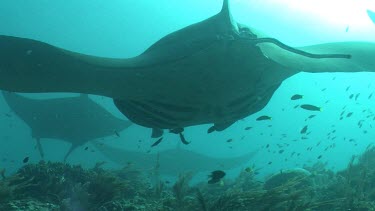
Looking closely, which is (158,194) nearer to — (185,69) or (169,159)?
(185,69)

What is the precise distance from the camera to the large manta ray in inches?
153

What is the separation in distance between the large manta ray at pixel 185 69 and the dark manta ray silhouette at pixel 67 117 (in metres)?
12.8

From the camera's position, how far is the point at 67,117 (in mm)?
18219

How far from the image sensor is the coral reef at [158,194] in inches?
241

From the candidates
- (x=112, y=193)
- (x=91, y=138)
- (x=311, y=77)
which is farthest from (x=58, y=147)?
(x=112, y=193)

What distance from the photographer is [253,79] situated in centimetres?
463

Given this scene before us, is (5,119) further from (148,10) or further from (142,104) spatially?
(142,104)

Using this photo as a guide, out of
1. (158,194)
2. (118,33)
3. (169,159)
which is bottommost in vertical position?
(158,194)

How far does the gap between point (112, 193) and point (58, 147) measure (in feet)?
139

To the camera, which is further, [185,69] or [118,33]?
[118,33]

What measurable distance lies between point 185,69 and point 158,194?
415 cm

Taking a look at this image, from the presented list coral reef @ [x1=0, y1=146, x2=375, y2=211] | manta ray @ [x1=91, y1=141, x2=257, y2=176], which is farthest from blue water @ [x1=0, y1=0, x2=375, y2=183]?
coral reef @ [x1=0, y1=146, x2=375, y2=211]

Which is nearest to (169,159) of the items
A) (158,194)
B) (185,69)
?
(158,194)

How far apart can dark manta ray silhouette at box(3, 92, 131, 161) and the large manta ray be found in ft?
42.0
